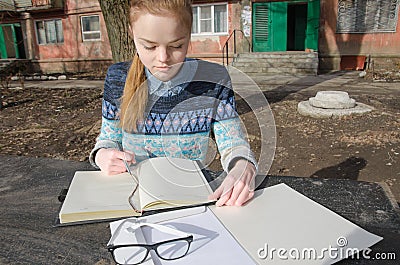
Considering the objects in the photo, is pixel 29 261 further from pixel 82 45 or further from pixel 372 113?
pixel 82 45

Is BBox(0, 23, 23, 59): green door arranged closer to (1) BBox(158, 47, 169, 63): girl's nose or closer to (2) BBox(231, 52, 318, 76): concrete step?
(2) BBox(231, 52, 318, 76): concrete step

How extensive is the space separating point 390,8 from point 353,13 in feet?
2.93

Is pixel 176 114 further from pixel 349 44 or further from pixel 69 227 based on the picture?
pixel 349 44

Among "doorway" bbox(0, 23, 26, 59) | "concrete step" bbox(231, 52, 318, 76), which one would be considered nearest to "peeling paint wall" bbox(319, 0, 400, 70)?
"concrete step" bbox(231, 52, 318, 76)

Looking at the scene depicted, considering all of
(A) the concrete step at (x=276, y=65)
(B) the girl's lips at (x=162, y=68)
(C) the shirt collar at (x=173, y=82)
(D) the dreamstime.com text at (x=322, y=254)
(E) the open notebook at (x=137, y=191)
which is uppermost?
(B) the girl's lips at (x=162, y=68)

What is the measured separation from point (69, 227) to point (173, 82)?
2.03 feet

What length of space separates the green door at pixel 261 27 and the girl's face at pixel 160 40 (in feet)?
29.7

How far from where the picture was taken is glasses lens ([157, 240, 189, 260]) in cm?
70

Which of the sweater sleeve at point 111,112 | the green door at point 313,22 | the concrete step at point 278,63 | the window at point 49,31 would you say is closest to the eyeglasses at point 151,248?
the sweater sleeve at point 111,112

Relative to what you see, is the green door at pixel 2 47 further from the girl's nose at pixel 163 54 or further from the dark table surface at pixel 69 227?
the girl's nose at pixel 163 54

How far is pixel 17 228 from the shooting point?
0.86 metres

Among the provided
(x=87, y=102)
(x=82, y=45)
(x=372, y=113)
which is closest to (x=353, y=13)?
(x=372, y=113)

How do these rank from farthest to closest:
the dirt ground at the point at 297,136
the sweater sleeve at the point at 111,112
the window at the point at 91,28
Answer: the window at the point at 91,28 → the dirt ground at the point at 297,136 → the sweater sleeve at the point at 111,112

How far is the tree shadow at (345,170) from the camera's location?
281 centimetres
